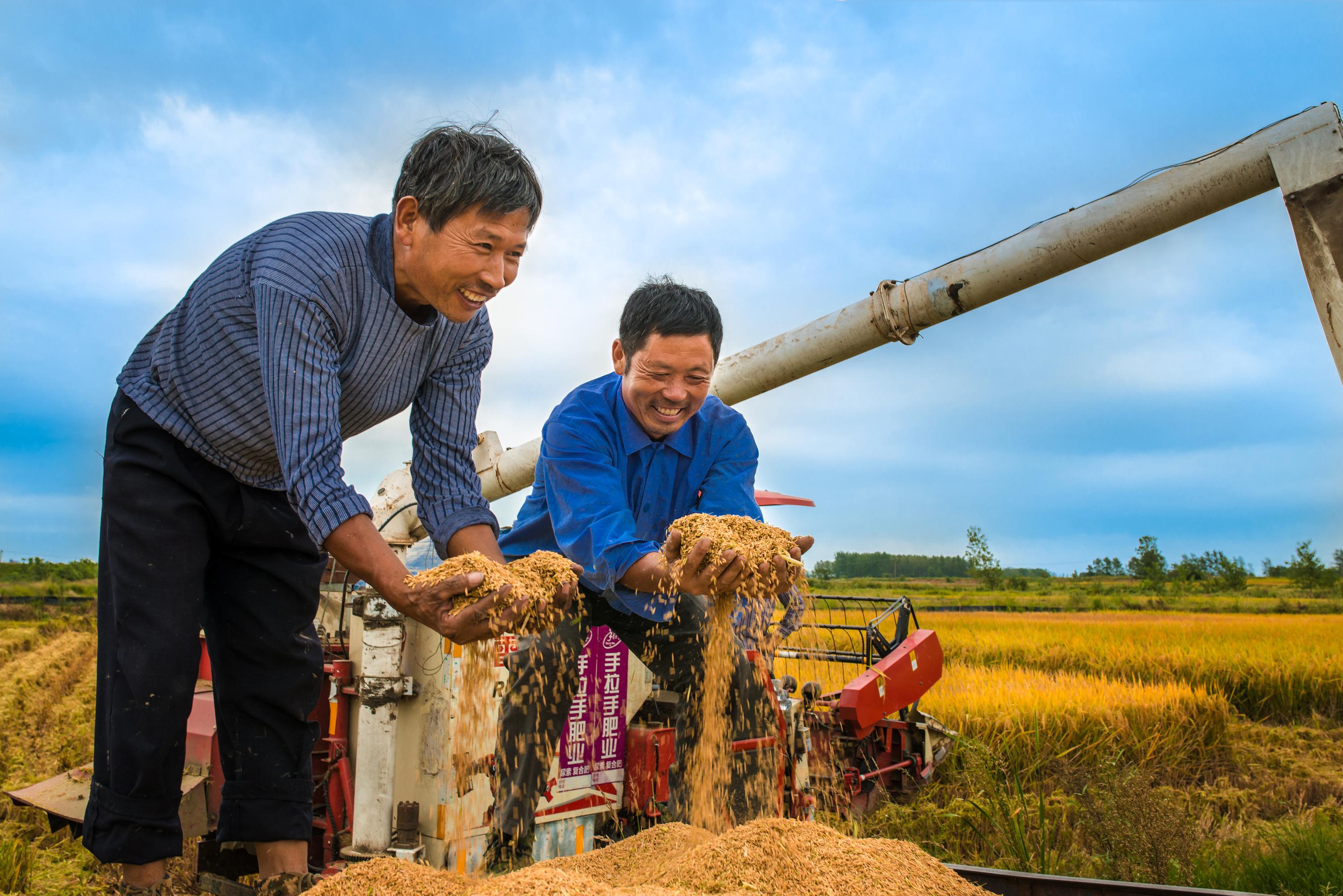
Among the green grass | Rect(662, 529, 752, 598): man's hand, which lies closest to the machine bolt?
Rect(662, 529, 752, 598): man's hand

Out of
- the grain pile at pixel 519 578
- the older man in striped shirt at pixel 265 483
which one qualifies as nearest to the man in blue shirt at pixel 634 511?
the grain pile at pixel 519 578

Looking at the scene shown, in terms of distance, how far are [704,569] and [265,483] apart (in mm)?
1175

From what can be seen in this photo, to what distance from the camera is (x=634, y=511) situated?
123 inches

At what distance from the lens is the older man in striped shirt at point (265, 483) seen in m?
1.91

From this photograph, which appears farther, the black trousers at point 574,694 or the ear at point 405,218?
the black trousers at point 574,694

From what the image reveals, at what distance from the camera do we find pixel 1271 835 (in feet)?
13.0

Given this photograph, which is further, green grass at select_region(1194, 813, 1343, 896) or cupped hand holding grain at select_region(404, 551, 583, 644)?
green grass at select_region(1194, 813, 1343, 896)

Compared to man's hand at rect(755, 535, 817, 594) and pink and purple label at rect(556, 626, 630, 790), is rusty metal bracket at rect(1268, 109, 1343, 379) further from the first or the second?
pink and purple label at rect(556, 626, 630, 790)

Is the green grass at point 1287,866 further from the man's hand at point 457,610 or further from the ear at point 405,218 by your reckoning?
the ear at point 405,218

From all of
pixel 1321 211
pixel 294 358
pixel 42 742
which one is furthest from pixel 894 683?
pixel 42 742

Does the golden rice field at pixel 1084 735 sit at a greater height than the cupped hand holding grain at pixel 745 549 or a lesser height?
lesser

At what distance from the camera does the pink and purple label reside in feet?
10.7

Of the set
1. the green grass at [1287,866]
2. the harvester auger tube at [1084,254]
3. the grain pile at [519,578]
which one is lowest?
the green grass at [1287,866]

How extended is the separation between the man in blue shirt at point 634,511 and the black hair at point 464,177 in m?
0.80
